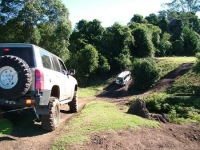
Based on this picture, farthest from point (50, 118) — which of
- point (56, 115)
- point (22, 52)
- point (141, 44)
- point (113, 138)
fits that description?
point (141, 44)

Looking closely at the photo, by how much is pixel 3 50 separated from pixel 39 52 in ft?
2.91

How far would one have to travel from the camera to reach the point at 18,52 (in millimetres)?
7375

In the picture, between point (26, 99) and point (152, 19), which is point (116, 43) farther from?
point (26, 99)

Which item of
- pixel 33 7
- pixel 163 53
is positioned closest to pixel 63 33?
pixel 33 7

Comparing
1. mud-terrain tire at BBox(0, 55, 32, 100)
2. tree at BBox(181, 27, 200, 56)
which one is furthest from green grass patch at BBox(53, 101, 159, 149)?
tree at BBox(181, 27, 200, 56)

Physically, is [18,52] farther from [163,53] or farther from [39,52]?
[163,53]

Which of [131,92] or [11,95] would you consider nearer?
[11,95]

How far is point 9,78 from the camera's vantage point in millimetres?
6844

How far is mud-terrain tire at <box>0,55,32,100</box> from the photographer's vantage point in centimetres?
671

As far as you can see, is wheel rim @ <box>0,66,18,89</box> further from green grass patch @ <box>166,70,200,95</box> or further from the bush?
the bush

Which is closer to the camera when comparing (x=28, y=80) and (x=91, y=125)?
(x=28, y=80)

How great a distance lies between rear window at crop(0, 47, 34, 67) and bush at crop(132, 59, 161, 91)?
69.6 ft

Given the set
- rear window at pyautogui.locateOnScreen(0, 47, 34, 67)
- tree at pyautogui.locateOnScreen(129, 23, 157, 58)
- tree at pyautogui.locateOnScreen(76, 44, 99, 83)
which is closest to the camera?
rear window at pyautogui.locateOnScreen(0, 47, 34, 67)

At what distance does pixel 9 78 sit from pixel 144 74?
22.1 metres
